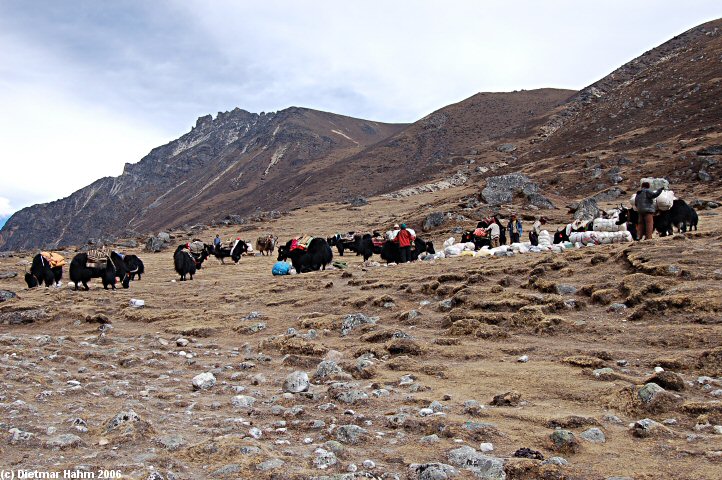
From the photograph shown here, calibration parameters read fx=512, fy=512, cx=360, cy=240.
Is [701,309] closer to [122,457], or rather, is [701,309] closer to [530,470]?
[530,470]

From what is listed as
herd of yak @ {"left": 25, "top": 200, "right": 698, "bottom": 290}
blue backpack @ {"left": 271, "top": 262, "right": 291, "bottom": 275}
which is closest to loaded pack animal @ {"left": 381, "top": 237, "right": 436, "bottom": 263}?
herd of yak @ {"left": 25, "top": 200, "right": 698, "bottom": 290}

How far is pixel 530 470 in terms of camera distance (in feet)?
10.4

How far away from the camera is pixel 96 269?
1473 centimetres

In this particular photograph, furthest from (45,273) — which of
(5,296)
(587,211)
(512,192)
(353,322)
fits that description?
(512,192)

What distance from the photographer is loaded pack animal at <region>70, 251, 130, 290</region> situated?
14562 mm

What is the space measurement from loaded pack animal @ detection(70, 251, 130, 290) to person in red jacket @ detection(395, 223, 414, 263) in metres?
8.26

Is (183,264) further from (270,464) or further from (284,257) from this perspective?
(270,464)

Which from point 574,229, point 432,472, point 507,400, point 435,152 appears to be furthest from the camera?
point 435,152

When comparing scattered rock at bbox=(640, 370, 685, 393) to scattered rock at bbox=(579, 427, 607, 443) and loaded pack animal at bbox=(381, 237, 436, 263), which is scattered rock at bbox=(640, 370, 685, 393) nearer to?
scattered rock at bbox=(579, 427, 607, 443)

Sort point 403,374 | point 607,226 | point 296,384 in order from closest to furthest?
point 296,384
point 403,374
point 607,226

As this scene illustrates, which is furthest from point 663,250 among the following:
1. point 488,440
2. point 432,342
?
point 488,440

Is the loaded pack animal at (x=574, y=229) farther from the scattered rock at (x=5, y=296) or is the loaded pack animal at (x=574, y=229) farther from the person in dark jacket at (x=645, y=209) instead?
the scattered rock at (x=5, y=296)

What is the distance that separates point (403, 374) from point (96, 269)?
12103mm

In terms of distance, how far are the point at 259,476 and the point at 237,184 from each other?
122307 mm
